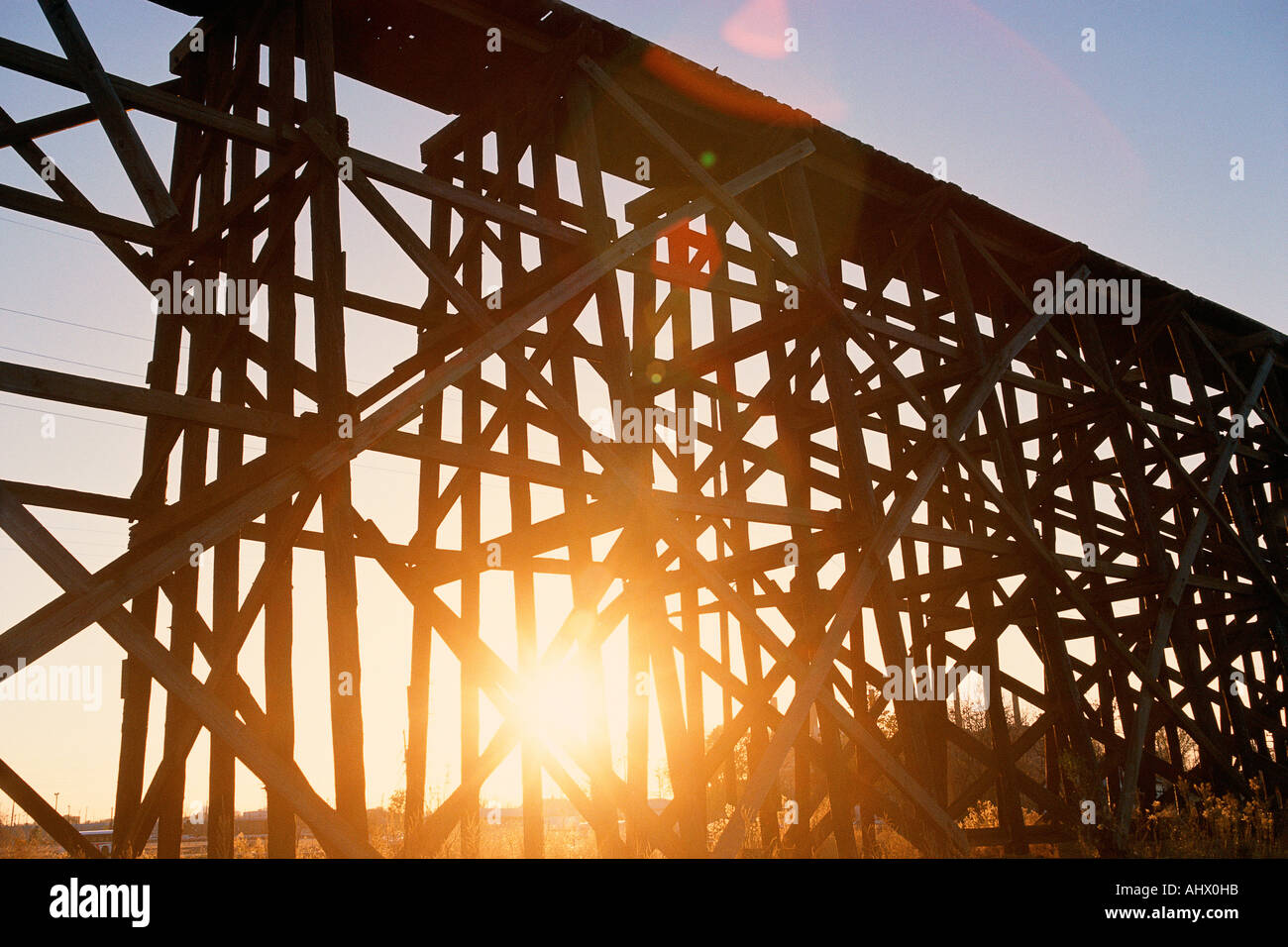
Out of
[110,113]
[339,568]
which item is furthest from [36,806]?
[110,113]

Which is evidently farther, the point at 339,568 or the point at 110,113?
the point at 110,113

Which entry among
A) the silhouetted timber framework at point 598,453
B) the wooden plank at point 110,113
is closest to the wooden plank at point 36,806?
the silhouetted timber framework at point 598,453

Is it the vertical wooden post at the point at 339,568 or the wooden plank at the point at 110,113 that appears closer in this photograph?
the vertical wooden post at the point at 339,568

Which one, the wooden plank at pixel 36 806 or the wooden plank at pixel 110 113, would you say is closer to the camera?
the wooden plank at pixel 36 806

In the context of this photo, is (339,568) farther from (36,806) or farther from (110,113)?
(110,113)

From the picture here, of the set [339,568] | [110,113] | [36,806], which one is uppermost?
[110,113]

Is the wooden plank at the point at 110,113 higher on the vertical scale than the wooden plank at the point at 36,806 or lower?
higher

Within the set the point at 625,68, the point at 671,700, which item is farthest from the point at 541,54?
the point at 671,700

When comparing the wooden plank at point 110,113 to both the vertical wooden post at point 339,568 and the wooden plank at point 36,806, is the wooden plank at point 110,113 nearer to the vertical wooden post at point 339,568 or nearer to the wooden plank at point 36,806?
the vertical wooden post at point 339,568

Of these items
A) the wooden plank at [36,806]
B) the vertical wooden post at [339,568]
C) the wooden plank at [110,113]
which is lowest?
the wooden plank at [36,806]

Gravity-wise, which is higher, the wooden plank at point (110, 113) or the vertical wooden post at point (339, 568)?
the wooden plank at point (110, 113)

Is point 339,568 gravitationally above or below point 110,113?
below

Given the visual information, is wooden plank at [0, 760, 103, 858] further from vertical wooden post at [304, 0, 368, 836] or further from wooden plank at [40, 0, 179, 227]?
wooden plank at [40, 0, 179, 227]
